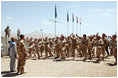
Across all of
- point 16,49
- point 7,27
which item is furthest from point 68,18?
point 16,49

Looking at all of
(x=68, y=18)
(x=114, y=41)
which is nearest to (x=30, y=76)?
(x=114, y=41)

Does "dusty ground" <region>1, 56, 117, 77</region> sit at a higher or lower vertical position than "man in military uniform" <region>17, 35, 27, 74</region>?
lower

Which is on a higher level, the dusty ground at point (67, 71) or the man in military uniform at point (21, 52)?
the man in military uniform at point (21, 52)

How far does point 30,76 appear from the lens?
7816mm

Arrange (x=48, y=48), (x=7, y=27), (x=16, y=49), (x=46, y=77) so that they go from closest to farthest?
(x=46, y=77), (x=16, y=49), (x=48, y=48), (x=7, y=27)

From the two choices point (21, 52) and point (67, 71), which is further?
point (67, 71)

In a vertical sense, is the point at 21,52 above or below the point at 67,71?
above

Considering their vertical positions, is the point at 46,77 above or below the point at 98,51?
below

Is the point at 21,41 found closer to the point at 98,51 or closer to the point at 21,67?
the point at 21,67

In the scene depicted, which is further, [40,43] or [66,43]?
[40,43]

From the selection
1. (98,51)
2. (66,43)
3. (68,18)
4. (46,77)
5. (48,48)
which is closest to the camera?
(46,77)

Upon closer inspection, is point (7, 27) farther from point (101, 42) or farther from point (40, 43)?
point (101, 42)

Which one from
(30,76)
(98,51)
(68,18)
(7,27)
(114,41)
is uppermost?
(68,18)

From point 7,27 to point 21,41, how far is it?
12.2 meters
